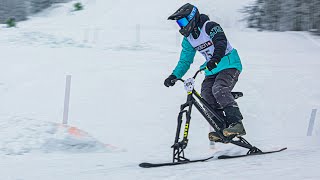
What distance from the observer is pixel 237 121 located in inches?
249

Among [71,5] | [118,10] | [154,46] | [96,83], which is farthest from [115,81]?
[71,5]

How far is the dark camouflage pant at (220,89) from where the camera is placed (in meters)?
6.28

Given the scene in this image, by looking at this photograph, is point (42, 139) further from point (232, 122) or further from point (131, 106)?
point (131, 106)

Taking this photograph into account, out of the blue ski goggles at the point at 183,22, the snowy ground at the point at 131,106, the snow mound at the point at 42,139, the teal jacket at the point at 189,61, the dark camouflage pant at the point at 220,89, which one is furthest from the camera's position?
the snow mound at the point at 42,139

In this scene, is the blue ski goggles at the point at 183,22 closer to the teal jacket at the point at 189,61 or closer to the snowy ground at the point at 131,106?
the teal jacket at the point at 189,61

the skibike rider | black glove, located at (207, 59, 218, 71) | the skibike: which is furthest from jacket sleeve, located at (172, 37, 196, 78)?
black glove, located at (207, 59, 218, 71)

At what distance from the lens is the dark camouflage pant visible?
247 inches

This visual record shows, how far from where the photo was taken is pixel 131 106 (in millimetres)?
10805

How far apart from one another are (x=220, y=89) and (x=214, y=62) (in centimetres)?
61

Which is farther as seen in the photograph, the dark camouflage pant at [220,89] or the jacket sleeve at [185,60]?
the jacket sleeve at [185,60]

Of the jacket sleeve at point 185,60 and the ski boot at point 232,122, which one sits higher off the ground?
the jacket sleeve at point 185,60

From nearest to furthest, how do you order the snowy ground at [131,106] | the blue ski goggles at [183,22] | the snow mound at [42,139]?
1. the snowy ground at [131,106]
2. the blue ski goggles at [183,22]
3. the snow mound at [42,139]

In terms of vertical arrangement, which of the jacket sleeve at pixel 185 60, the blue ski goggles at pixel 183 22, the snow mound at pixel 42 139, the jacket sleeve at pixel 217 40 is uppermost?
the blue ski goggles at pixel 183 22

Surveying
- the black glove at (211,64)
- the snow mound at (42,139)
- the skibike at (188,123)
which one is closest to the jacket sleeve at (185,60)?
the skibike at (188,123)
